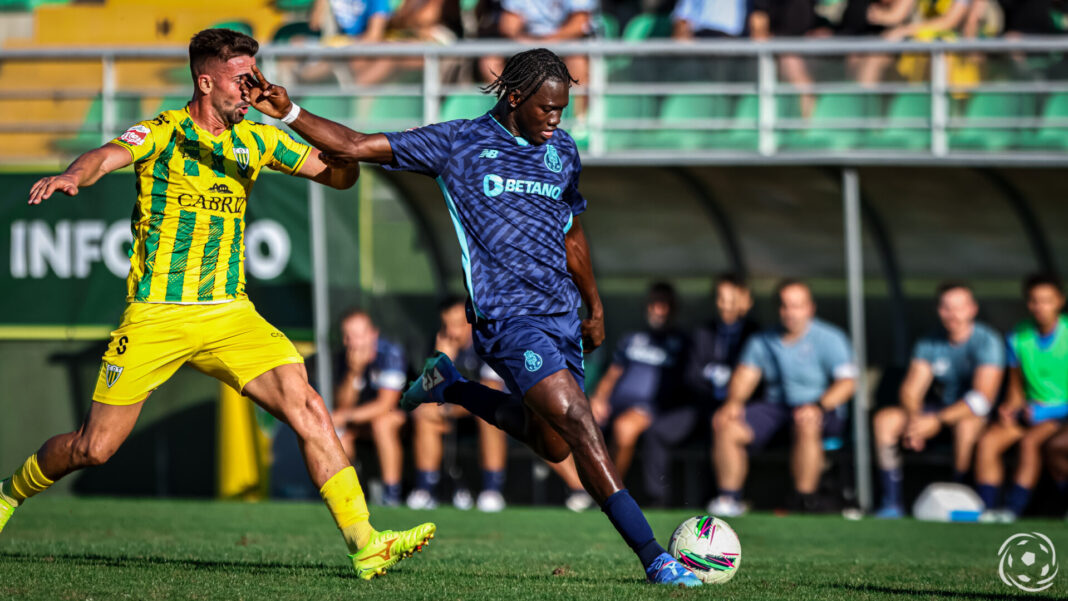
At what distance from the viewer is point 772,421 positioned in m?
10.6

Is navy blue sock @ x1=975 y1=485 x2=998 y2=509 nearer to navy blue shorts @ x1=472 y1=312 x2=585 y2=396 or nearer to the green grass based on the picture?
the green grass

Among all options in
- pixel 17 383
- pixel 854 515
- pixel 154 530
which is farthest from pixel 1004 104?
pixel 17 383

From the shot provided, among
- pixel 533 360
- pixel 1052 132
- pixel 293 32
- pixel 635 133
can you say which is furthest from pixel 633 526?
pixel 293 32

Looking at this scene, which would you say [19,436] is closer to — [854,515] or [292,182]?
[292,182]

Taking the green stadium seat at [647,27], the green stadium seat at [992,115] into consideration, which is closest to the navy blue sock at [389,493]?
the green stadium seat at [647,27]

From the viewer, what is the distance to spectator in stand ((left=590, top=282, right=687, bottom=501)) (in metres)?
10.9

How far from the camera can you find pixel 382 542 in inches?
225

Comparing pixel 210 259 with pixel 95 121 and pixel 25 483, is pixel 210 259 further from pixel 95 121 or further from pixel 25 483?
pixel 95 121

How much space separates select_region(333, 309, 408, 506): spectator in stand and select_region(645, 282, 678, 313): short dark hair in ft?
7.22

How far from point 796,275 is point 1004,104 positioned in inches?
99.2

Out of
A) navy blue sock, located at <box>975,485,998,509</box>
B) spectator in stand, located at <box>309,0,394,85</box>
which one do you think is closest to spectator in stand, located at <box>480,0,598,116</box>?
spectator in stand, located at <box>309,0,394,85</box>

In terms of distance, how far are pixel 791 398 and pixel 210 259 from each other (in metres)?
5.82

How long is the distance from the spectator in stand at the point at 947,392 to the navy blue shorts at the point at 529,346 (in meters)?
5.18

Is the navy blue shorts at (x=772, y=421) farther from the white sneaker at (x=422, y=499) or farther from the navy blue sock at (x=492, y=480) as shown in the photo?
the white sneaker at (x=422, y=499)
